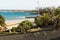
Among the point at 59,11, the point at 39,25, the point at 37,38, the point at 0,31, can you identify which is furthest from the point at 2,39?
the point at 59,11

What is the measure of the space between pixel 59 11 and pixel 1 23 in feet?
42.3

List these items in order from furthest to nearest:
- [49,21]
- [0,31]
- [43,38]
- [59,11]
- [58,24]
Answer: [59,11] → [49,21] → [58,24] → [0,31] → [43,38]

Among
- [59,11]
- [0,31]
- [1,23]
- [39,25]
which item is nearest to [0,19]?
[1,23]

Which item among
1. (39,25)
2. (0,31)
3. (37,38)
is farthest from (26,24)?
(37,38)

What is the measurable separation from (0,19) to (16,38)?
8311 mm

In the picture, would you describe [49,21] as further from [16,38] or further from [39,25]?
[16,38]

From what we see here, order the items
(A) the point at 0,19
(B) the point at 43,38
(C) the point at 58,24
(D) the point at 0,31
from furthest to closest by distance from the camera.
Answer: (C) the point at 58,24 → (A) the point at 0,19 → (D) the point at 0,31 → (B) the point at 43,38

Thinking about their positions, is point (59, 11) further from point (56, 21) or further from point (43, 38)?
point (43, 38)

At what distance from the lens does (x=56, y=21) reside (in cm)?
2831

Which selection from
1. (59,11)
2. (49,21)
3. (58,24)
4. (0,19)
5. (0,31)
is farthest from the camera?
(59,11)

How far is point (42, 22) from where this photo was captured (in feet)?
92.5

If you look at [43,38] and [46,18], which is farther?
[46,18]

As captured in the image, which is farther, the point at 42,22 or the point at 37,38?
the point at 42,22

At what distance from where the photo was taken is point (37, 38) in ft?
56.3
